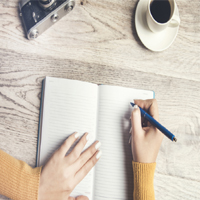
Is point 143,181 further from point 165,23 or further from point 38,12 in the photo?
point 38,12

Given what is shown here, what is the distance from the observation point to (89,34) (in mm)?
701

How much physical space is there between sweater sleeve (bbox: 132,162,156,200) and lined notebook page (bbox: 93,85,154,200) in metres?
0.03

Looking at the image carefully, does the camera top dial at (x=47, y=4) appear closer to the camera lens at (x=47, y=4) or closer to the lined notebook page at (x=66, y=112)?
the camera lens at (x=47, y=4)

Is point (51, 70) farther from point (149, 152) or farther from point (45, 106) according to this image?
point (149, 152)

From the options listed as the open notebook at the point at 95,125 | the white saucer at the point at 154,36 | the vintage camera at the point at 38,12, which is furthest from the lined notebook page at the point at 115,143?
the vintage camera at the point at 38,12

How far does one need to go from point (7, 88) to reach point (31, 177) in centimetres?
27

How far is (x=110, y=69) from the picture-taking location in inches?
27.4

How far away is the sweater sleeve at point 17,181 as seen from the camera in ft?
1.92

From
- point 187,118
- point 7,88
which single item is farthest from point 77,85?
point 187,118

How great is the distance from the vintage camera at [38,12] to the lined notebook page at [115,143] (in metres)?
0.25

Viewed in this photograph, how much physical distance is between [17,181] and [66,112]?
22 cm

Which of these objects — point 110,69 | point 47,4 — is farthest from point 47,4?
point 110,69

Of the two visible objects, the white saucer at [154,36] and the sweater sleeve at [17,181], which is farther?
the white saucer at [154,36]

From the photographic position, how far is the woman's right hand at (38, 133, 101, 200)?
60 cm
